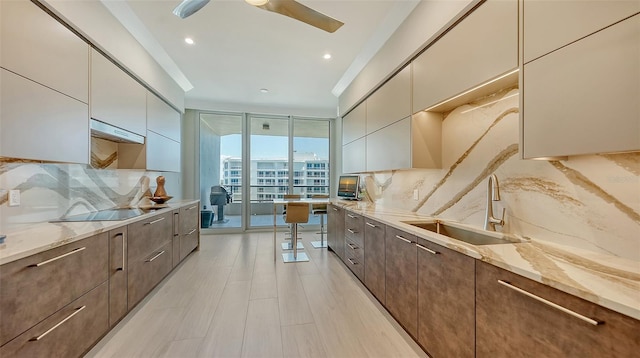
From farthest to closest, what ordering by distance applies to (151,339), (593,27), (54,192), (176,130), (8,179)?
(176,130) < (54,192) < (151,339) < (8,179) < (593,27)

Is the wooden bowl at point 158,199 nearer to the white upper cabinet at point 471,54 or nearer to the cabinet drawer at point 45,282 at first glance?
the cabinet drawer at point 45,282

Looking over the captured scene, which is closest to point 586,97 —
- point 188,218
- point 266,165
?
point 188,218

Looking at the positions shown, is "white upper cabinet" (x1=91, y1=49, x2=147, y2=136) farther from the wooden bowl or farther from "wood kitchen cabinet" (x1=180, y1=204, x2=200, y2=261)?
"wood kitchen cabinet" (x1=180, y1=204, x2=200, y2=261)

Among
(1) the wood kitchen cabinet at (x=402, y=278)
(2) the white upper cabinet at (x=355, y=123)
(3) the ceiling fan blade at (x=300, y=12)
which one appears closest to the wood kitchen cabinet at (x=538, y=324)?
(1) the wood kitchen cabinet at (x=402, y=278)

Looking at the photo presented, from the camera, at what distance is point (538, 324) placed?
937mm

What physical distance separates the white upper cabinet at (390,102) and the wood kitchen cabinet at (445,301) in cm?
136

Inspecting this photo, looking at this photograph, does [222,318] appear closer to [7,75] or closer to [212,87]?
[7,75]

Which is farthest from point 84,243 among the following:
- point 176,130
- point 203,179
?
point 203,179

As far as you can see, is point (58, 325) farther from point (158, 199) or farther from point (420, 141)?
point (420, 141)

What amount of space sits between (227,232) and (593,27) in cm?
567

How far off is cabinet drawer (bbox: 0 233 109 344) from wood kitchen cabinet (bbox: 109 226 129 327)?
14 centimetres

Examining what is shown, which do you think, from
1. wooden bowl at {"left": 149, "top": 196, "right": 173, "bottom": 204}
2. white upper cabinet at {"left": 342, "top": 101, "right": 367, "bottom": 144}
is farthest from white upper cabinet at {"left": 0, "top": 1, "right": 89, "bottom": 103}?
white upper cabinet at {"left": 342, "top": 101, "right": 367, "bottom": 144}

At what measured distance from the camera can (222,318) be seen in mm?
2107

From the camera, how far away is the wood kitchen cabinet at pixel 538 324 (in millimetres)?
735
